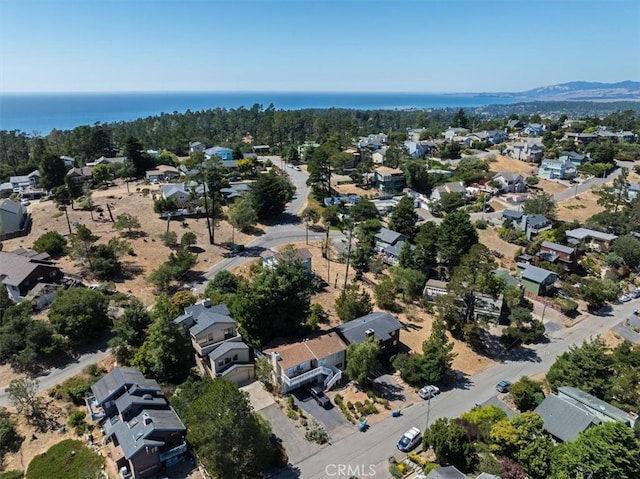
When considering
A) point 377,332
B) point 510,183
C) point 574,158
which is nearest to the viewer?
point 377,332

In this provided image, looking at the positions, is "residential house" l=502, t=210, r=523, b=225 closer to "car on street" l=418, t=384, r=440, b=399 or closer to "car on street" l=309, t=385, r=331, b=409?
"car on street" l=418, t=384, r=440, b=399

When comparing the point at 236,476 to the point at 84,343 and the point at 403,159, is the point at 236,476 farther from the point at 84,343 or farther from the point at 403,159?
the point at 403,159

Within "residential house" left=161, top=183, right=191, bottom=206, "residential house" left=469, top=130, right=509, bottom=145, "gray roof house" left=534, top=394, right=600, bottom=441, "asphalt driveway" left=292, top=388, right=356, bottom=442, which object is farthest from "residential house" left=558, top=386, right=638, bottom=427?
"residential house" left=469, top=130, right=509, bottom=145

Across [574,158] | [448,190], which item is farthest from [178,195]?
[574,158]

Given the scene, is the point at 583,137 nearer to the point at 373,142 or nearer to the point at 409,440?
the point at 373,142

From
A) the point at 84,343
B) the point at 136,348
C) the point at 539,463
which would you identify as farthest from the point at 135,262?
the point at 539,463

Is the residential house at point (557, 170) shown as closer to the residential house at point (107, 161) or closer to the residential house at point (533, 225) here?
the residential house at point (533, 225)

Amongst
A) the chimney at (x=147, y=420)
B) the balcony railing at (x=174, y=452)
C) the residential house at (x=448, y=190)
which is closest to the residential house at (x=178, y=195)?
the chimney at (x=147, y=420)
